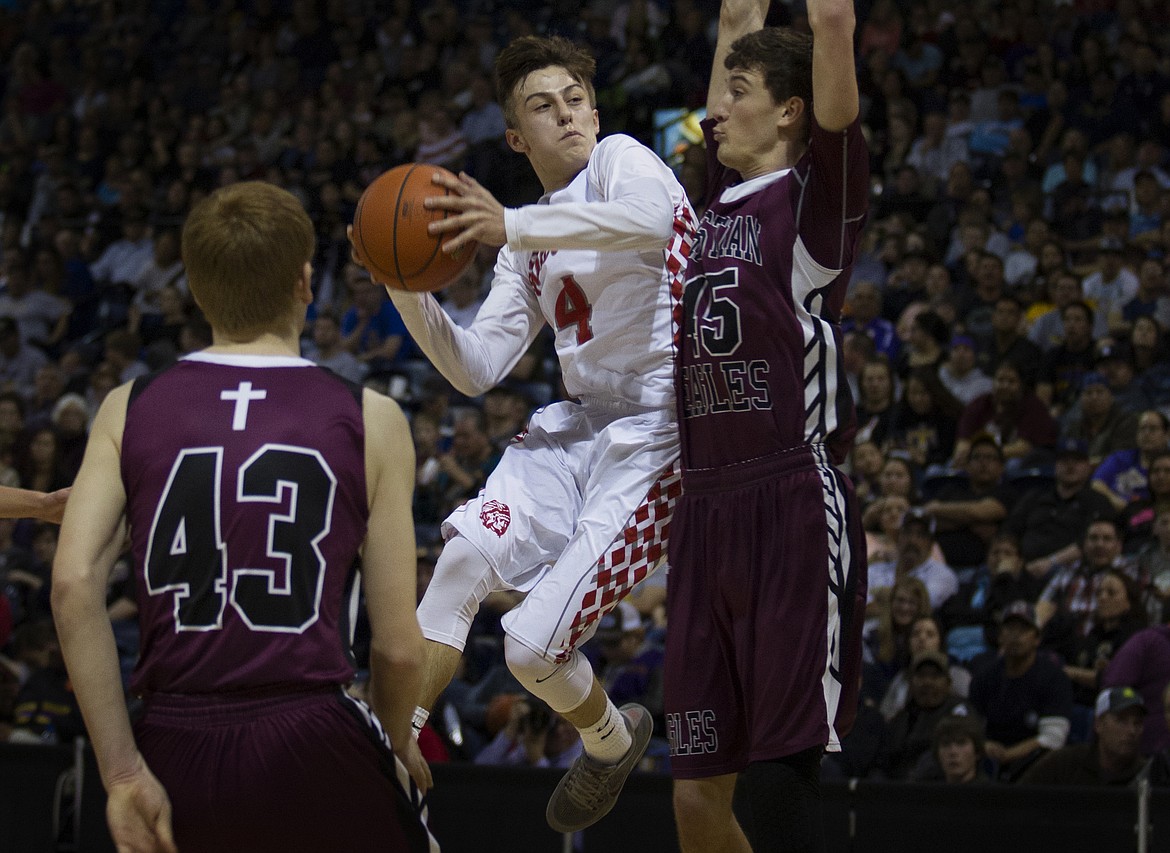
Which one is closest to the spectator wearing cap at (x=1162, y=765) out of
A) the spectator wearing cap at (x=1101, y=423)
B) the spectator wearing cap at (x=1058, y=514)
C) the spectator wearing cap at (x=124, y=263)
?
the spectator wearing cap at (x=1058, y=514)

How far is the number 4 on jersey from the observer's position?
477 cm

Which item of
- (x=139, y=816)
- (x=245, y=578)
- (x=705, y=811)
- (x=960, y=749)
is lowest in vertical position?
(x=960, y=749)

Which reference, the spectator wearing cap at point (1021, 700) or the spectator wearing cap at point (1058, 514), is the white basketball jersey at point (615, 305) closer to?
the spectator wearing cap at point (1021, 700)

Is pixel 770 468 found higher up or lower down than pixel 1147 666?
higher up

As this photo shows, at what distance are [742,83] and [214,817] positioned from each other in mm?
2580

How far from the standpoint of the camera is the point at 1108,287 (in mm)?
10766

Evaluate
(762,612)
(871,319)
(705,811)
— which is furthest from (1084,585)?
(762,612)

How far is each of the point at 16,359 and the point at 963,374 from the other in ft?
27.4

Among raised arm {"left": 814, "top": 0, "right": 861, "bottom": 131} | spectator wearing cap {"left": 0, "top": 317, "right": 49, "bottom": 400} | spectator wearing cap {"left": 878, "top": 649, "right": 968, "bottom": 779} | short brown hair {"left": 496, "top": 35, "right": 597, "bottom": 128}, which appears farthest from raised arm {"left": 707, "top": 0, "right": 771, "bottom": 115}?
spectator wearing cap {"left": 0, "top": 317, "right": 49, "bottom": 400}

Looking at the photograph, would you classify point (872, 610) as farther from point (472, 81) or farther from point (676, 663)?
point (472, 81)

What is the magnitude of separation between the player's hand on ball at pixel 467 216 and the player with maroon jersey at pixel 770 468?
623mm

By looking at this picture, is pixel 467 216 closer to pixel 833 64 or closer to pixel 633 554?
pixel 833 64

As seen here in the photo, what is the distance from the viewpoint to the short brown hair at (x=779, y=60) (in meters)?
4.37

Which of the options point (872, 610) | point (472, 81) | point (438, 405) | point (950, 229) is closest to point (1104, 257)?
point (950, 229)
